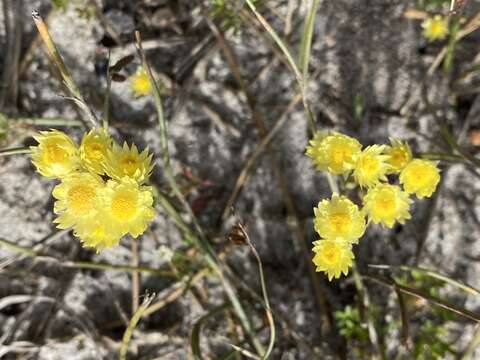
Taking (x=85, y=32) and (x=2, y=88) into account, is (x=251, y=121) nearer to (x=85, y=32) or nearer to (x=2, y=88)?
(x=85, y=32)

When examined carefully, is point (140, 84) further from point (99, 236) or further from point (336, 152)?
point (336, 152)

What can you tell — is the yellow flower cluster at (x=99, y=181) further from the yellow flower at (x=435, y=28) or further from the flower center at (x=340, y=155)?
the yellow flower at (x=435, y=28)

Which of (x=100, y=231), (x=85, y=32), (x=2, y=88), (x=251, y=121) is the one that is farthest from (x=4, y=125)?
(x=251, y=121)

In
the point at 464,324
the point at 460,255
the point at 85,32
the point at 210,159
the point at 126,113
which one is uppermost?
the point at 85,32

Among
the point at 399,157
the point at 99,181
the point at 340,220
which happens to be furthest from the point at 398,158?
the point at 99,181

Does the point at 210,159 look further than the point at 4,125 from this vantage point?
Yes

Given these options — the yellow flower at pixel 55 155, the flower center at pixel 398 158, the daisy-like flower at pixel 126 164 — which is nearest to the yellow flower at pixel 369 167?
the flower center at pixel 398 158

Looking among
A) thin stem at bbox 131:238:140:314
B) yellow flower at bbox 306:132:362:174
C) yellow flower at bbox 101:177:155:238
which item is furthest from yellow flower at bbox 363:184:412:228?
thin stem at bbox 131:238:140:314
